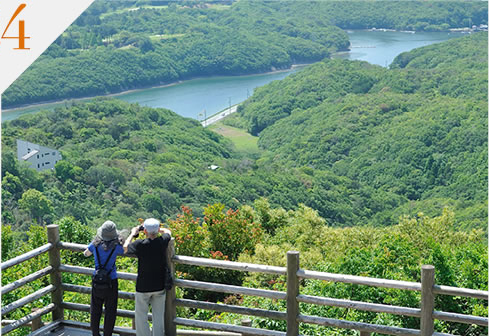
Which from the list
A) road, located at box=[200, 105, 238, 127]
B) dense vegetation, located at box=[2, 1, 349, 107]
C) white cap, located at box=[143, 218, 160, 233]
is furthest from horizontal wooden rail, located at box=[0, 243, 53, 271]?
road, located at box=[200, 105, 238, 127]

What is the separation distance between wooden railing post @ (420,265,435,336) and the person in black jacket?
167 centimetres

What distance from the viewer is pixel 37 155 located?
47.1 m

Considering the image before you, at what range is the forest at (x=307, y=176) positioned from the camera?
27.8 feet

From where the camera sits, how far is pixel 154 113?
6975 cm

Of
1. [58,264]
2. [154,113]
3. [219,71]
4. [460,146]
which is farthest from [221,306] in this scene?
[219,71]

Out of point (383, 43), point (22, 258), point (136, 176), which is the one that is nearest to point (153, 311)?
point (22, 258)

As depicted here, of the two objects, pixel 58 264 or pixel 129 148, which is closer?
pixel 58 264

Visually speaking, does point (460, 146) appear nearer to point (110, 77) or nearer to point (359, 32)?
point (110, 77)

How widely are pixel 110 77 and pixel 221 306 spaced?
89.0 m

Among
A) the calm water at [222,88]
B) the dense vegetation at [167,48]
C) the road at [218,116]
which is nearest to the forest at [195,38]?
the dense vegetation at [167,48]

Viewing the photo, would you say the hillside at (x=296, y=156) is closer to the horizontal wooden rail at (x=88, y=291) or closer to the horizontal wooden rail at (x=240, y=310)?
the horizontal wooden rail at (x=88, y=291)

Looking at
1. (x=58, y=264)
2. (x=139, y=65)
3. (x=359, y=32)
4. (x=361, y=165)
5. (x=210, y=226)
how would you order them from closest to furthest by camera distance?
1. (x=58, y=264)
2. (x=210, y=226)
3. (x=361, y=165)
4. (x=139, y=65)
5. (x=359, y=32)

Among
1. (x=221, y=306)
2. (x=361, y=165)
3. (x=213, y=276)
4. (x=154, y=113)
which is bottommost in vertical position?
(x=361, y=165)

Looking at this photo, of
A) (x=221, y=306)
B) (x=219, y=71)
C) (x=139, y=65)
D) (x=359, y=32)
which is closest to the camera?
(x=221, y=306)
